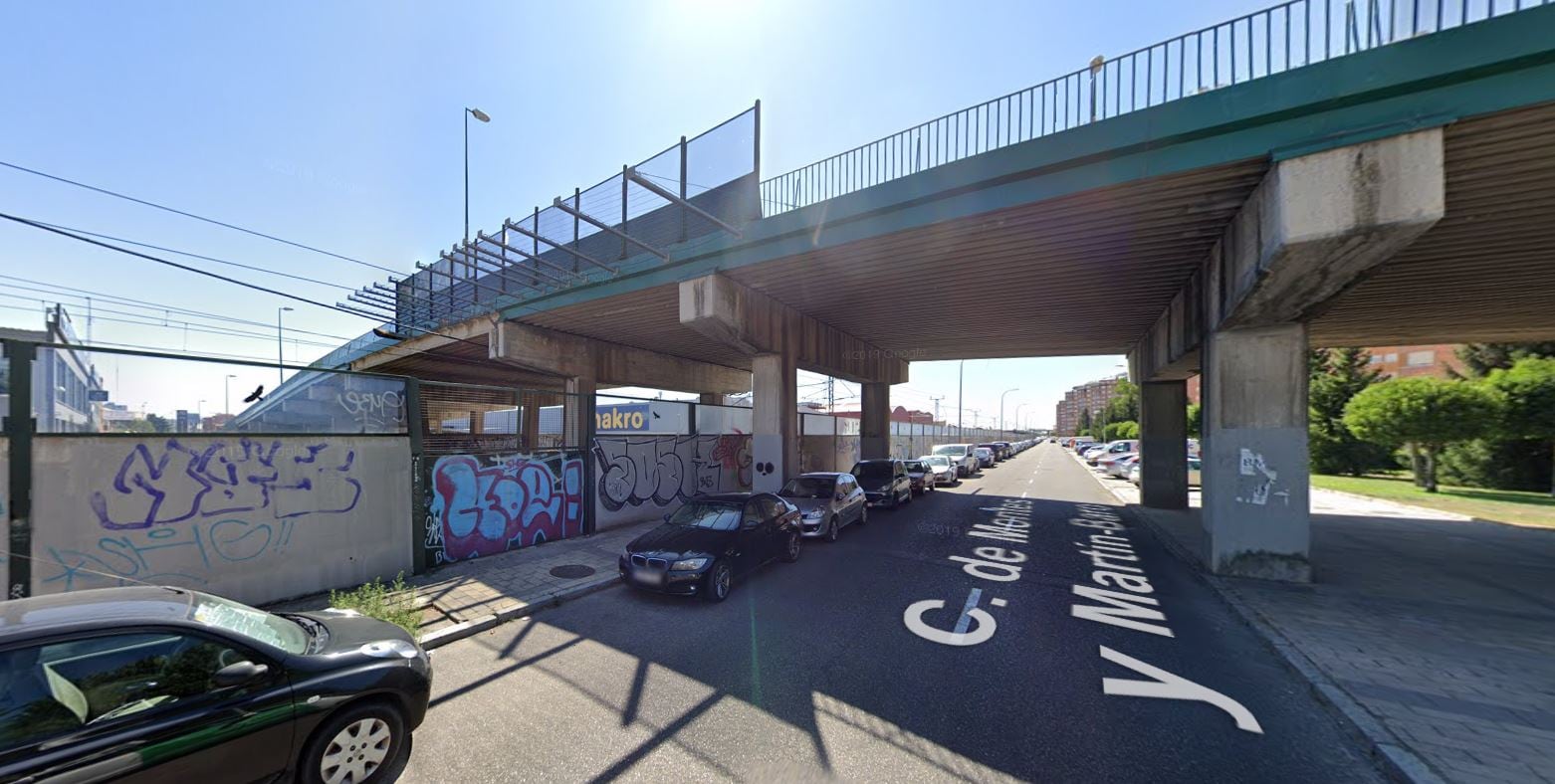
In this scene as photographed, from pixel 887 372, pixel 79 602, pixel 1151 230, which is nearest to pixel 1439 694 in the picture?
pixel 1151 230

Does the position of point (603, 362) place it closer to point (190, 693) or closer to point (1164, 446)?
point (190, 693)

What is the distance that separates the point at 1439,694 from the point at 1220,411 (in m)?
4.70

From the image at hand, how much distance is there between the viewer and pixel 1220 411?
27.1 feet

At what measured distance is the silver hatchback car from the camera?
10594 mm

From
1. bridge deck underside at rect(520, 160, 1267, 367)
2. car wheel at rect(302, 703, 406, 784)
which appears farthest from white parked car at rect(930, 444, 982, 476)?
car wheel at rect(302, 703, 406, 784)

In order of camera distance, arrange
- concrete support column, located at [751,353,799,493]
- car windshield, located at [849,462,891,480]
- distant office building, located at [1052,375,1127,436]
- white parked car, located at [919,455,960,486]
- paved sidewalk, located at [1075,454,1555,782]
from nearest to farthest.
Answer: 1. paved sidewalk, located at [1075,454,1555,782]
2. concrete support column, located at [751,353,799,493]
3. car windshield, located at [849,462,891,480]
4. white parked car, located at [919,455,960,486]
5. distant office building, located at [1052,375,1127,436]

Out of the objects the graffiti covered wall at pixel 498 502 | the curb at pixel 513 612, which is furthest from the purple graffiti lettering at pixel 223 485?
the curb at pixel 513 612

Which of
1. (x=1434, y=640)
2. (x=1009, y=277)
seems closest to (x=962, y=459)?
(x=1009, y=277)

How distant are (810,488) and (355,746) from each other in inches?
362

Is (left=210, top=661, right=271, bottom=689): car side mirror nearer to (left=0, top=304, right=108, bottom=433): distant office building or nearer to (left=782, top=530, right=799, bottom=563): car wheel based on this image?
(left=0, top=304, right=108, bottom=433): distant office building

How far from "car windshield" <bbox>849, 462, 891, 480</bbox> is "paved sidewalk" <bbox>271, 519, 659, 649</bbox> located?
7.97m

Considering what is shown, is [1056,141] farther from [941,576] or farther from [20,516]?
[20,516]

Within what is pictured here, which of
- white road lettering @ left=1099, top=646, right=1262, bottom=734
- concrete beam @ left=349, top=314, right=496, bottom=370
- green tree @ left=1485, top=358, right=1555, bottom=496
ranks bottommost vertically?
white road lettering @ left=1099, top=646, right=1262, bottom=734

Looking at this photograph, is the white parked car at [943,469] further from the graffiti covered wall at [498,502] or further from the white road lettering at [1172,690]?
the white road lettering at [1172,690]
